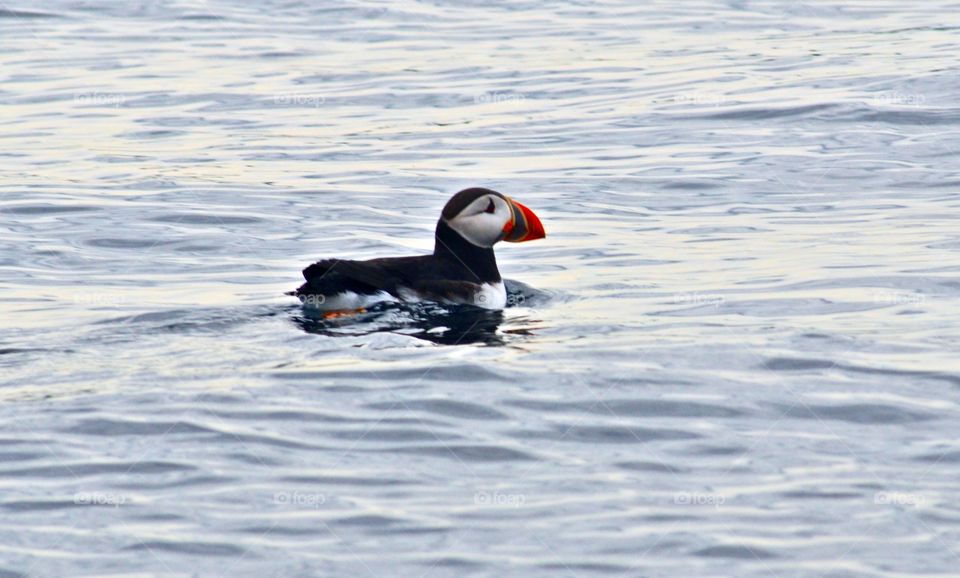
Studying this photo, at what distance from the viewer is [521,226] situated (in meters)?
9.23

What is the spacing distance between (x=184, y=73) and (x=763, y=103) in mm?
7569

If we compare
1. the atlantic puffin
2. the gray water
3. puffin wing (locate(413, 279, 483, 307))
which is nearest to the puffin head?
the atlantic puffin

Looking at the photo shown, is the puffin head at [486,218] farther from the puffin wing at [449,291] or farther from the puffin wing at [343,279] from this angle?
the puffin wing at [343,279]

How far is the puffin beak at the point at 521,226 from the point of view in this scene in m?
9.20

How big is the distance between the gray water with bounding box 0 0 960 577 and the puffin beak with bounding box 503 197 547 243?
0.44 metres

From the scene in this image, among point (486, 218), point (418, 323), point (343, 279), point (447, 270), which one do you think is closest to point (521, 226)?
point (486, 218)

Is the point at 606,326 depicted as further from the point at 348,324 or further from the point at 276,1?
the point at 276,1

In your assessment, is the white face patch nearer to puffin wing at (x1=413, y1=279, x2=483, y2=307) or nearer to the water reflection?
puffin wing at (x1=413, y1=279, x2=483, y2=307)

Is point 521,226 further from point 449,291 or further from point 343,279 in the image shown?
point 343,279

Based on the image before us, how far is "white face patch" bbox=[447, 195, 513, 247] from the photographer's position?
920cm

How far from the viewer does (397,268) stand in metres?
8.62

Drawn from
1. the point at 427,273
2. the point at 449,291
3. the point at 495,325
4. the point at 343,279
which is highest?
the point at 343,279

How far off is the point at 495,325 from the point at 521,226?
2.69 feet

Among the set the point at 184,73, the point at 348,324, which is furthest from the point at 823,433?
the point at 184,73
